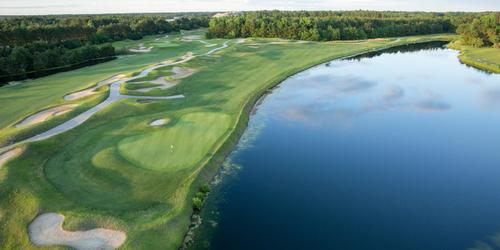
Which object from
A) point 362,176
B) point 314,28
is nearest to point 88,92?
point 362,176

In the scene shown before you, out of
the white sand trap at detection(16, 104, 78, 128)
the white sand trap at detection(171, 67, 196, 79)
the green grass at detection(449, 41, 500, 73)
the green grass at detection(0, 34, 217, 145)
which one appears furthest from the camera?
the green grass at detection(449, 41, 500, 73)

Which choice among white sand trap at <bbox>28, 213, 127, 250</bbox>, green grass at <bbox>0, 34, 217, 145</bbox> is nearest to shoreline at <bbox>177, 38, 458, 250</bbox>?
white sand trap at <bbox>28, 213, 127, 250</bbox>

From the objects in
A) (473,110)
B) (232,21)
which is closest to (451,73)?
(473,110)

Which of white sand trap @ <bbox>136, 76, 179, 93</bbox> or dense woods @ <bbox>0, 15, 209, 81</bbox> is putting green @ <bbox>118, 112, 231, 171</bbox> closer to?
white sand trap @ <bbox>136, 76, 179, 93</bbox>

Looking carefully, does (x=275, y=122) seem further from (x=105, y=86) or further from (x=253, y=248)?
(x=105, y=86)

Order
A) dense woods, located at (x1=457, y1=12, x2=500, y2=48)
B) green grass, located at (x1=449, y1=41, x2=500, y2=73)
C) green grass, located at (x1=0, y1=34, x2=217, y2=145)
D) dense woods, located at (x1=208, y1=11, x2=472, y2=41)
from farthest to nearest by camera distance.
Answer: dense woods, located at (x1=208, y1=11, x2=472, y2=41)
dense woods, located at (x1=457, y1=12, x2=500, y2=48)
green grass, located at (x1=449, y1=41, x2=500, y2=73)
green grass, located at (x1=0, y1=34, x2=217, y2=145)

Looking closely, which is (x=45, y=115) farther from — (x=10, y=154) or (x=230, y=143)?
(x=230, y=143)
